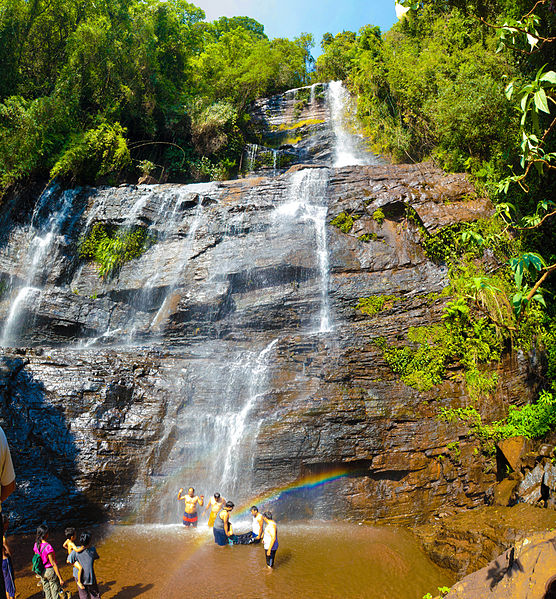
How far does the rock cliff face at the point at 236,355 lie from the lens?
9.64 metres

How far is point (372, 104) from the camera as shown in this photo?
22.4 metres

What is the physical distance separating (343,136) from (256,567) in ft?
74.3

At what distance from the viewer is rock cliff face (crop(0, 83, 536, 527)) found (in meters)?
9.64

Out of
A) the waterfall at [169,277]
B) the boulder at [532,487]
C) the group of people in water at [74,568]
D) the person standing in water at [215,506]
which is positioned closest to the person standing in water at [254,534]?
the person standing in water at [215,506]

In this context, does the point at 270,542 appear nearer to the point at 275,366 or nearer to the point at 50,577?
the point at 50,577

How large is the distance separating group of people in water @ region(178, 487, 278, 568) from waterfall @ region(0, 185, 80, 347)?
8.83 metres

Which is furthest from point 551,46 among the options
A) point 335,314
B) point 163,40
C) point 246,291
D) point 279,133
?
point 163,40

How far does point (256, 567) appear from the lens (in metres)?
7.23

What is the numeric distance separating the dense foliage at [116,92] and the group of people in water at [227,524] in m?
15.3

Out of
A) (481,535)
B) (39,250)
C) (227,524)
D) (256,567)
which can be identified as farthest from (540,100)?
(39,250)

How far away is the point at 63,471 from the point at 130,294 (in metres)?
7.34

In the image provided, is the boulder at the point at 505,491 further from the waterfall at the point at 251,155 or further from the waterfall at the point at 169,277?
the waterfall at the point at 251,155

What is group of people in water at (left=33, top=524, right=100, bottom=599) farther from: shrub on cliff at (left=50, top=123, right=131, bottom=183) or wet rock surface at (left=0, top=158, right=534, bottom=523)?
shrub on cliff at (left=50, top=123, right=131, bottom=183)

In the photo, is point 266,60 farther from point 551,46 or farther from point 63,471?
point 63,471
